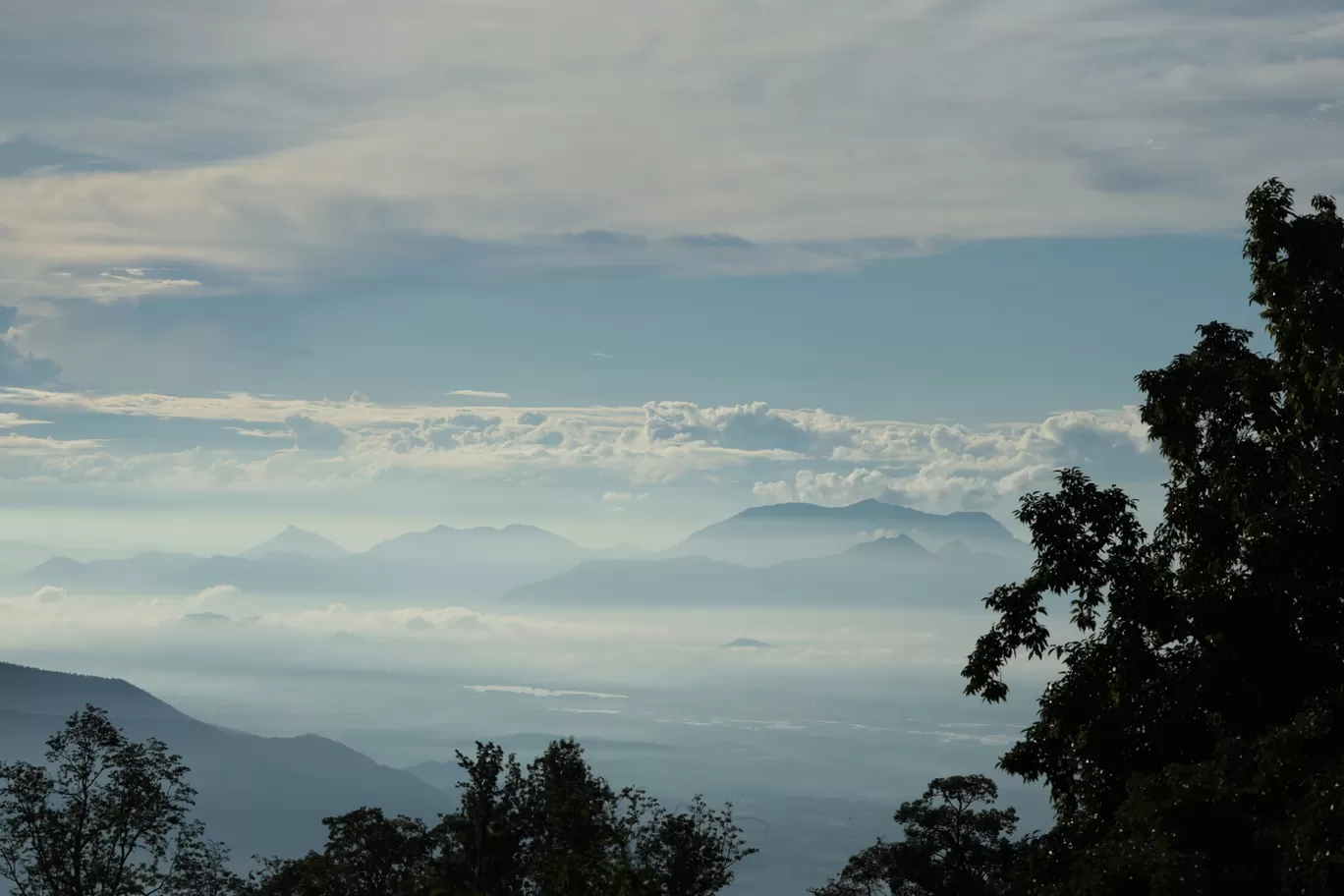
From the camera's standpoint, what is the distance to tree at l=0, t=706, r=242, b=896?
4384 centimetres

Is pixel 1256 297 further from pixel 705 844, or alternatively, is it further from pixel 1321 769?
pixel 705 844

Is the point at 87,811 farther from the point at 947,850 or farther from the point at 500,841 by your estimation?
the point at 947,850

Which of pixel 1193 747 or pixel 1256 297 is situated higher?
pixel 1256 297

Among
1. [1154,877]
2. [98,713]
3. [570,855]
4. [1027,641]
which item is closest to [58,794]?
[98,713]

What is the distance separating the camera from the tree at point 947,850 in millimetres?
46500

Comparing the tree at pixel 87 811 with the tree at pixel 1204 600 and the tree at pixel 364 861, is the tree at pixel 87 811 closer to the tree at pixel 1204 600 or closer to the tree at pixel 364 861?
the tree at pixel 364 861

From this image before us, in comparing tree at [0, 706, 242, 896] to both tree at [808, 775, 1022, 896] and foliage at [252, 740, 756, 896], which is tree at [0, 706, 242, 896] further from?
tree at [808, 775, 1022, 896]

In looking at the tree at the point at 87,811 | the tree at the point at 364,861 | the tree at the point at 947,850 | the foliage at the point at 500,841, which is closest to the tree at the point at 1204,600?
the foliage at the point at 500,841

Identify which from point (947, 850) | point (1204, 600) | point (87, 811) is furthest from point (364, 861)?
point (1204, 600)

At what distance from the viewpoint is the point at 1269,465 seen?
20781 mm

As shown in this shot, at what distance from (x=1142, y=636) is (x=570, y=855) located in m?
13.8

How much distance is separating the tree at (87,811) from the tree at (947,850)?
25.8 m

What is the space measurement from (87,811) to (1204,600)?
131 feet

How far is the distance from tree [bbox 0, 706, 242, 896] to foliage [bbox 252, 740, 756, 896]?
5.07m
